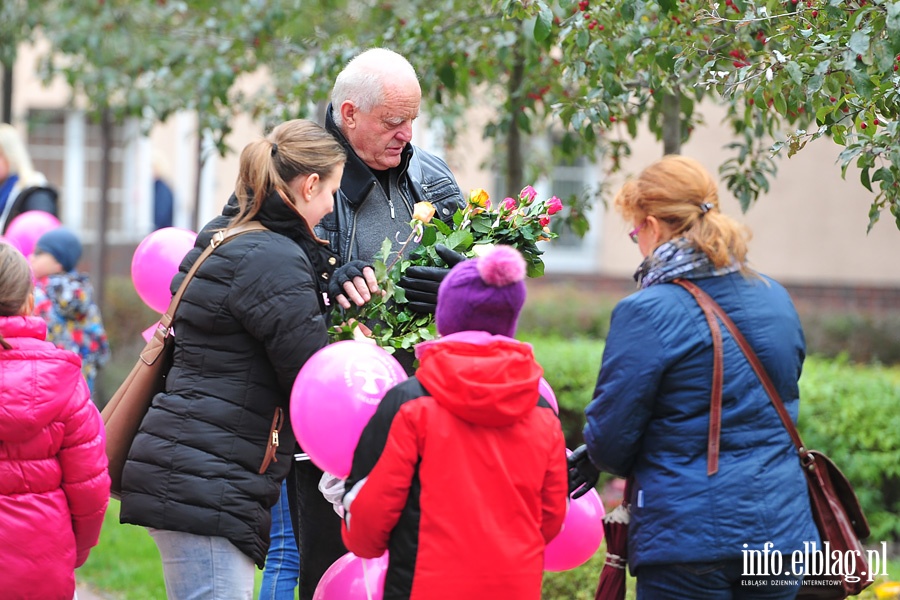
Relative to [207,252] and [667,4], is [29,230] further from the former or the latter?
[667,4]

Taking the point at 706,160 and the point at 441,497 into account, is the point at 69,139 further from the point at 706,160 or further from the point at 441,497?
the point at 441,497

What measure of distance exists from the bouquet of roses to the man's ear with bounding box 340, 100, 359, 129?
433 millimetres

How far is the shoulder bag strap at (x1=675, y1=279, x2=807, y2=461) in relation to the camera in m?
3.07

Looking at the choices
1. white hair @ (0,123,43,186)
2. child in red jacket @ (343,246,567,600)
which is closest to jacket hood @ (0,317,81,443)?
child in red jacket @ (343,246,567,600)

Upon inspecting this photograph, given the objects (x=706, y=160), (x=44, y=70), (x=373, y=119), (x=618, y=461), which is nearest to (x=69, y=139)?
(x=44, y=70)

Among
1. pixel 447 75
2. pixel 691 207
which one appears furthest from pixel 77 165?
pixel 691 207

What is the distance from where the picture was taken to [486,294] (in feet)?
9.37

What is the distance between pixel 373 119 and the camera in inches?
152

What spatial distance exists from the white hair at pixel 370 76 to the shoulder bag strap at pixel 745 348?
51.2 inches

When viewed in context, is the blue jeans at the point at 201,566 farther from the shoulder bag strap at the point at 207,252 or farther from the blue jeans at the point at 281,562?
the blue jeans at the point at 281,562

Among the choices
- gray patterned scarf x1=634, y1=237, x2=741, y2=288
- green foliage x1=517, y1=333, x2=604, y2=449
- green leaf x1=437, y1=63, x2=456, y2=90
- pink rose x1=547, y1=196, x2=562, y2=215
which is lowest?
green foliage x1=517, y1=333, x2=604, y2=449

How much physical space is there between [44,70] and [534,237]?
21.6 feet

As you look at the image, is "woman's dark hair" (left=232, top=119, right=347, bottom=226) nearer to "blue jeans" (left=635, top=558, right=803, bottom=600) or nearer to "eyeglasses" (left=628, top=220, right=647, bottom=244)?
"eyeglasses" (left=628, top=220, right=647, bottom=244)

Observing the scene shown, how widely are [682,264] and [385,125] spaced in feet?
4.11
